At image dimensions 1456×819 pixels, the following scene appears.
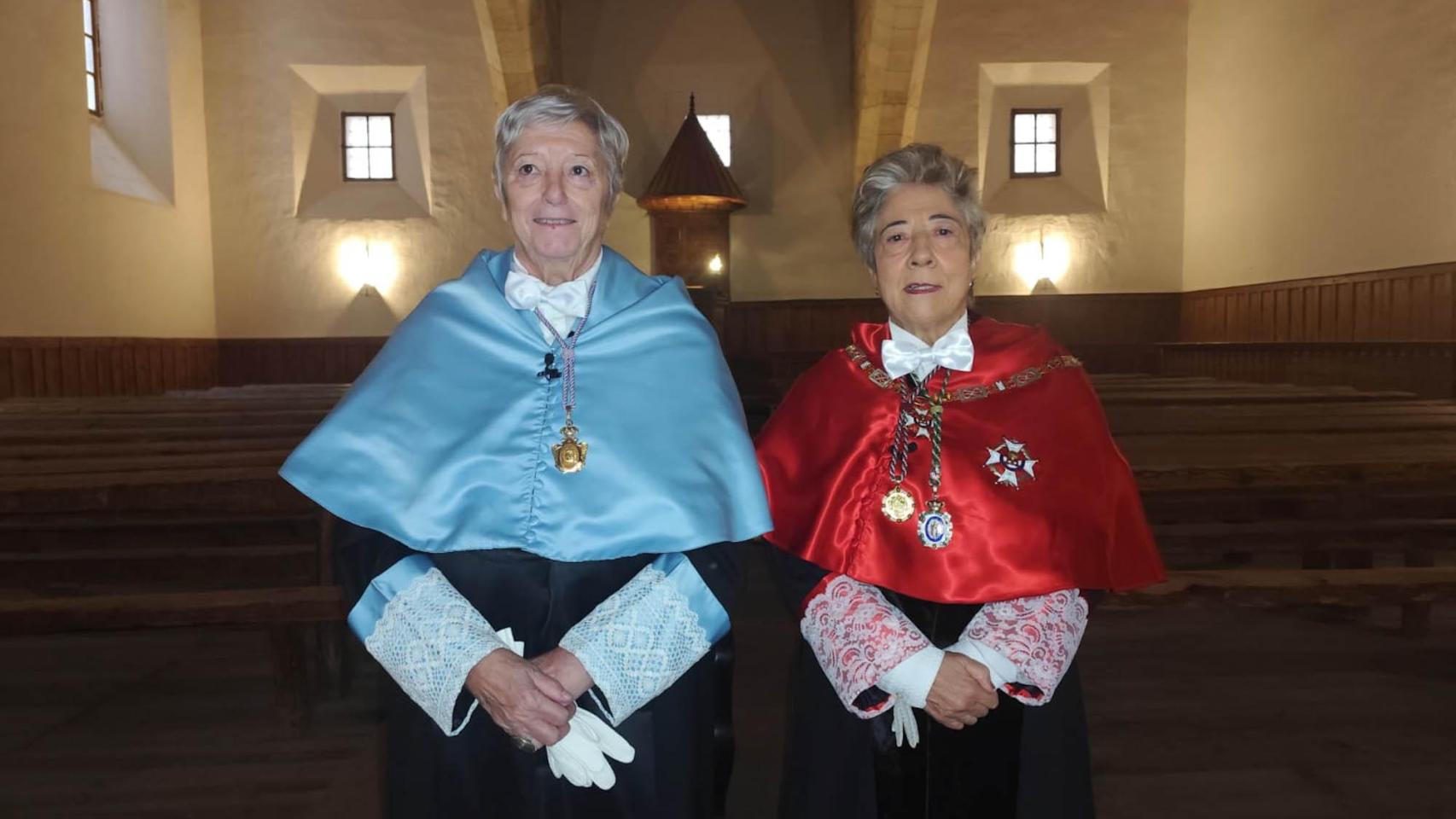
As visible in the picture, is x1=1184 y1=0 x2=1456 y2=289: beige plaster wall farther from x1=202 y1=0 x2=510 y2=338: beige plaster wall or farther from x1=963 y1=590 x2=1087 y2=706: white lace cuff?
x1=202 y1=0 x2=510 y2=338: beige plaster wall

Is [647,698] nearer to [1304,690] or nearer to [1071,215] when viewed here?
[1304,690]

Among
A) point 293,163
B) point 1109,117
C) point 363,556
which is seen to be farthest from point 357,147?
point 363,556

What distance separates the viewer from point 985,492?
4.92ft

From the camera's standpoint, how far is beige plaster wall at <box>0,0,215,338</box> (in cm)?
730

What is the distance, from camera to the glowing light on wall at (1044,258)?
36.1 feet

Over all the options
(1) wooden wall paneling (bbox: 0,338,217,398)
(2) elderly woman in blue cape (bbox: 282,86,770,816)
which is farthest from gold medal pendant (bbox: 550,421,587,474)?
(1) wooden wall paneling (bbox: 0,338,217,398)

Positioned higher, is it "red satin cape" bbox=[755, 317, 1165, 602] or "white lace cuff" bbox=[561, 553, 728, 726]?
"red satin cape" bbox=[755, 317, 1165, 602]

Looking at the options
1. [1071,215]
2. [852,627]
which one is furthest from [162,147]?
[852,627]

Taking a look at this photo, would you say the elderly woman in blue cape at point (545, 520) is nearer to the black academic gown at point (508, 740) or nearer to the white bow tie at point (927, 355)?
the black academic gown at point (508, 740)

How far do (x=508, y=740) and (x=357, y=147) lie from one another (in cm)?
1087

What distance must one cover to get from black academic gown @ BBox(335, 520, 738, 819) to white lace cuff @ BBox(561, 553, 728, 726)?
0.12 ft

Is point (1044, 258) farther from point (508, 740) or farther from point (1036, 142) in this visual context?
point (508, 740)

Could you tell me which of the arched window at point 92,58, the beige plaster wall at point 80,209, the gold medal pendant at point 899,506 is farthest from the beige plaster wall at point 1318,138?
the arched window at point 92,58

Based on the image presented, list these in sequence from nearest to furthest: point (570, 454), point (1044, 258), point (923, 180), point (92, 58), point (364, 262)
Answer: point (570, 454)
point (923, 180)
point (92, 58)
point (364, 262)
point (1044, 258)
